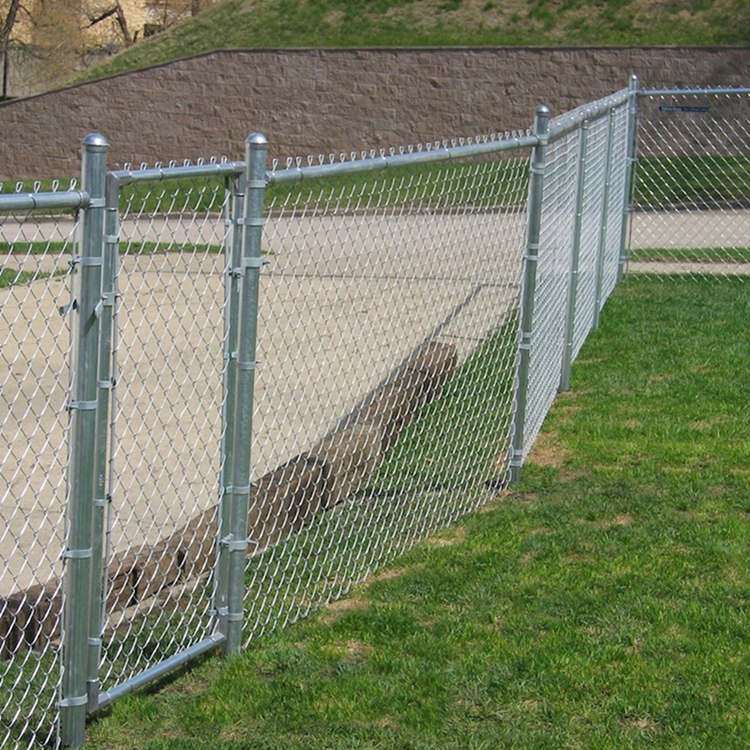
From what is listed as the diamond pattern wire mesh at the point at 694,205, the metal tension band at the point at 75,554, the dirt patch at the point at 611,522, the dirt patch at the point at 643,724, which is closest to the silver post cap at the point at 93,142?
the metal tension band at the point at 75,554

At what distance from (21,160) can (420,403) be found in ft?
99.4

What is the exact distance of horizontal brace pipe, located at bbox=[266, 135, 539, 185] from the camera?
4.61 metres

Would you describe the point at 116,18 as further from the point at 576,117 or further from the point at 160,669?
the point at 160,669

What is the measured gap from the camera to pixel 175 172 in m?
4.15

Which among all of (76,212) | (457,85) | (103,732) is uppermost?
(457,85)

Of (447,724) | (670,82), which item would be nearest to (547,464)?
(447,724)

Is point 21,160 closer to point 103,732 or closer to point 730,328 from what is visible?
point 730,328

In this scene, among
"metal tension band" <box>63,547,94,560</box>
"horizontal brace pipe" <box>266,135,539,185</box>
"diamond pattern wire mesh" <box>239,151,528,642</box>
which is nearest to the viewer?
"metal tension band" <box>63,547,94,560</box>

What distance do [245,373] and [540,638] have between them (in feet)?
4.81

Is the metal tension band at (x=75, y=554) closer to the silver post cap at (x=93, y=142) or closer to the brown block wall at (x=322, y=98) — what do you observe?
the silver post cap at (x=93, y=142)

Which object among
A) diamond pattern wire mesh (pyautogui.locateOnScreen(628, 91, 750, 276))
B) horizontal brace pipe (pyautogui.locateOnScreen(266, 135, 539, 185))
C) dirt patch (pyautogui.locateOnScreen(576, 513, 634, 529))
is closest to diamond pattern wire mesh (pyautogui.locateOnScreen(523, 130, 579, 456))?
horizontal brace pipe (pyautogui.locateOnScreen(266, 135, 539, 185))

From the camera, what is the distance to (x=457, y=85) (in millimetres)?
34375

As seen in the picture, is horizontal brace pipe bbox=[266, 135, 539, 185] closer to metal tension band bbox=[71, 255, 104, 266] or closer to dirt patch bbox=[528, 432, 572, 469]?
metal tension band bbox=[71, 255, 104, 266]

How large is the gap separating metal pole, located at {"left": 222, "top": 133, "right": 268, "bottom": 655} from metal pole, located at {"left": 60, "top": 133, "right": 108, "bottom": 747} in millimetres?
669
